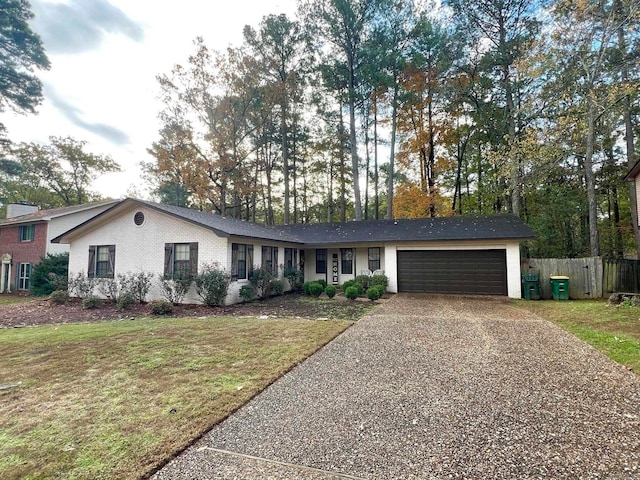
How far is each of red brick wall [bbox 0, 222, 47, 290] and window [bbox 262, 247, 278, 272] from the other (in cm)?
1232

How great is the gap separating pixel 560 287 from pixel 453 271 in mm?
3665

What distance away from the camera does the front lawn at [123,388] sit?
2.45 meters

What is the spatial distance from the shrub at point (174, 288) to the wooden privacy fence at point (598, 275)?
43.3 feet

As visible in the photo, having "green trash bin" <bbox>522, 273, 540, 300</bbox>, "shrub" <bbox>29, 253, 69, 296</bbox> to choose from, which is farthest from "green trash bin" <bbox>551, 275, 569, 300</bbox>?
"shrub" <bbox>29, 253, 69, 296</bbox>

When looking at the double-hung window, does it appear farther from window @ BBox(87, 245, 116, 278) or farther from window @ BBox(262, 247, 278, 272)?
window @ BBox(262, 247, 278, 272)

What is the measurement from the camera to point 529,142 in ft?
40.4


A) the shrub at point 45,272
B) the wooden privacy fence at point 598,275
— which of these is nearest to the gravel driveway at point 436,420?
the wooden privacy fence at point 598,275

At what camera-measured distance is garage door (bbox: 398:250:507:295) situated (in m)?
12.4

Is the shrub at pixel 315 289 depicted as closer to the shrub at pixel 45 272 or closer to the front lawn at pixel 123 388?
the front lawn at pixel 123 388

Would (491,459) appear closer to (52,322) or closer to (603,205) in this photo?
(52,322)

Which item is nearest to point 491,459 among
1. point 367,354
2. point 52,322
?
point 367,354

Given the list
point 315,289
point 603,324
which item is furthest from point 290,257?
point 603,324

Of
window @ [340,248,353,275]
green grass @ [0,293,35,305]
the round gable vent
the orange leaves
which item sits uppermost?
the orange leaves

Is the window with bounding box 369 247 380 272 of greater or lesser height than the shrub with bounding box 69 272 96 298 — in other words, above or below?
above
